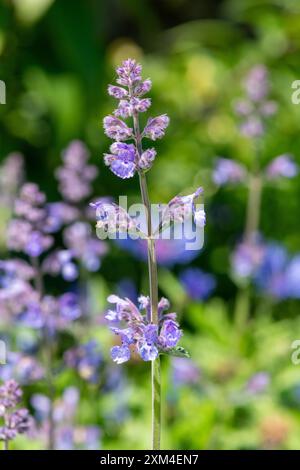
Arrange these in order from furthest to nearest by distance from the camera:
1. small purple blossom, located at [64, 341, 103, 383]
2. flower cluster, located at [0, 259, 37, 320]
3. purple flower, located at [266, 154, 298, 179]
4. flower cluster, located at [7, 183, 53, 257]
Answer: purple flower, located at [266, 154, 298, 179] < small purple blossom, located at [64, 341, 103, 383] < flower cluster, located at [0, 259, 37, 320] < flower cluster, located at [7, 183, 53, 257]

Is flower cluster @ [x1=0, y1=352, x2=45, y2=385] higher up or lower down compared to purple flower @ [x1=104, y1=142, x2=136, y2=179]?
lower down

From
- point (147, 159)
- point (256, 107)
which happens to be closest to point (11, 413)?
point (147, 159)

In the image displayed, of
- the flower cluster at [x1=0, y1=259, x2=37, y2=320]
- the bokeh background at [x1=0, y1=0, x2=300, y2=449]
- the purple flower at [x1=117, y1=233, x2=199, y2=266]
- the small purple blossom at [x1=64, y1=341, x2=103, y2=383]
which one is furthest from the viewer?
the purple flower at [x1=117, y1=233, x2=199, y2=266]

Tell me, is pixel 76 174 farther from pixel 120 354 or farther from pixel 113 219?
pixel 120 354

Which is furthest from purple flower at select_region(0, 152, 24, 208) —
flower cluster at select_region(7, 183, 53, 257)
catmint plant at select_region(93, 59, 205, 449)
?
catmint plant at select_region(93, 59, 205, 449)

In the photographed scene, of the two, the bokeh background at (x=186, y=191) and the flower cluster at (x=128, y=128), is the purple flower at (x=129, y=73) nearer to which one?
the flower cluster at (x=128, y=128)

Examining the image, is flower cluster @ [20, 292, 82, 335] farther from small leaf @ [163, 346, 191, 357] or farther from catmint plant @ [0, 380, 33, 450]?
small leaf @ [163, 346, 191, 357]

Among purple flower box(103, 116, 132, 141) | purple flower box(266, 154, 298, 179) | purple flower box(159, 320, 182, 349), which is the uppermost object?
purple flower box(266, 154, 298, 179)
